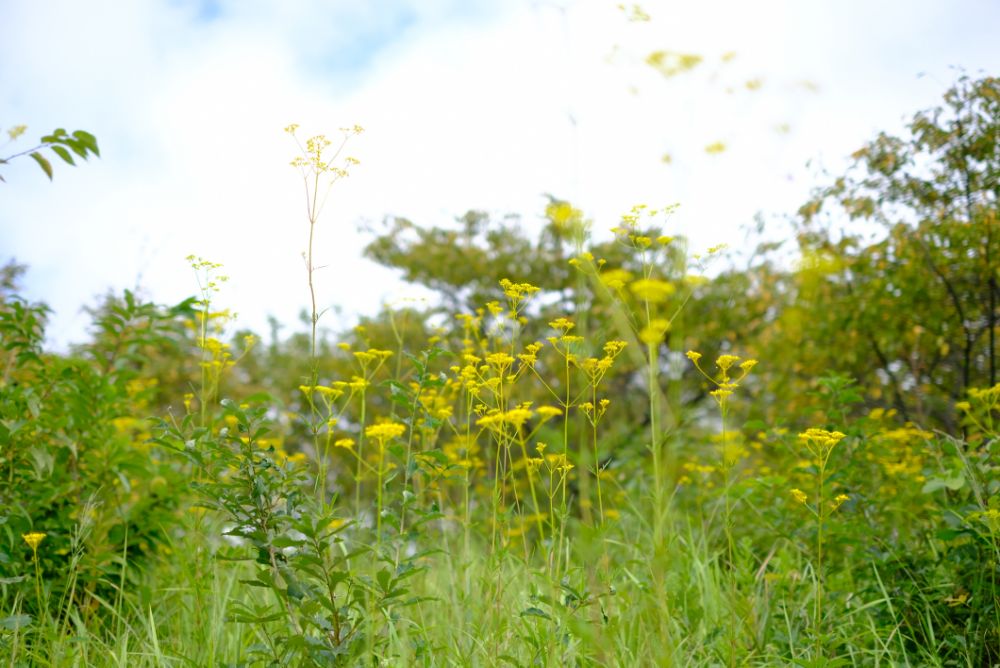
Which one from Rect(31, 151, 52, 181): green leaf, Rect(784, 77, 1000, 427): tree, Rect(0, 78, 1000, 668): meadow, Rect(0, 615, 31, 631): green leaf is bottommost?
Rect(0, 615, 31, 631): green leaf

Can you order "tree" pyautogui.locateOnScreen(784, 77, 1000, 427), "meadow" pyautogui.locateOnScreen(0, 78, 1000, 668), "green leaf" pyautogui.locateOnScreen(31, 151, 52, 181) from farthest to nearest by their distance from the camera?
"tree" pyautogui.locateOnScreen(784, 77, 1000, 427), "green leaf" pyautogui.locateOnScreen(31, 151, 52, 181), "meadow" pyautogui.locateOnScreen(0, 78, 1000, 668)

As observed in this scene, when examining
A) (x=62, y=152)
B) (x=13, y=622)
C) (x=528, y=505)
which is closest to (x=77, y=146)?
(x=62, y=152)

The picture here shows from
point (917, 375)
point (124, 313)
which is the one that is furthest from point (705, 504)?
point (124, 313)

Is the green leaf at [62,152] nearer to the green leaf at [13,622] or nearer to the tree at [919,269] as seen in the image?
the green leaf at [13,622]

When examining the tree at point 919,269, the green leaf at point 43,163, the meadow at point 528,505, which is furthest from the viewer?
the tree at point 919,269

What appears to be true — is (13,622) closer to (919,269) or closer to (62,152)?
(62,152)

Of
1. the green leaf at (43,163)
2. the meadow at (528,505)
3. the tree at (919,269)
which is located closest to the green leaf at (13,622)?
the meadow at (528,505)

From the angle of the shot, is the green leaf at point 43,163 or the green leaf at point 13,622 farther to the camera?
the green leaf at point 43,163

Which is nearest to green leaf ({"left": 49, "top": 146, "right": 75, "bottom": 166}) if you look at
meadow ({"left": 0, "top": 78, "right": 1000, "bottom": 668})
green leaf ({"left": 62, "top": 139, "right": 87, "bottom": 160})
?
green leaf ({"left": 62, "top": 139, "right": 87, "bottom": 160})

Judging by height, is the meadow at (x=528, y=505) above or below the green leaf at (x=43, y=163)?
below

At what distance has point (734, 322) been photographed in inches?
380

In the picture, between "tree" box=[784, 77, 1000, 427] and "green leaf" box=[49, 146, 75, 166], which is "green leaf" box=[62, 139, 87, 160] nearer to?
"green leaf" box=[49, 146, 75, 166]

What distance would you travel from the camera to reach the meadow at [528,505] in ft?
6.13

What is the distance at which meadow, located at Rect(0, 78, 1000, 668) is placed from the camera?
1.87 metres
